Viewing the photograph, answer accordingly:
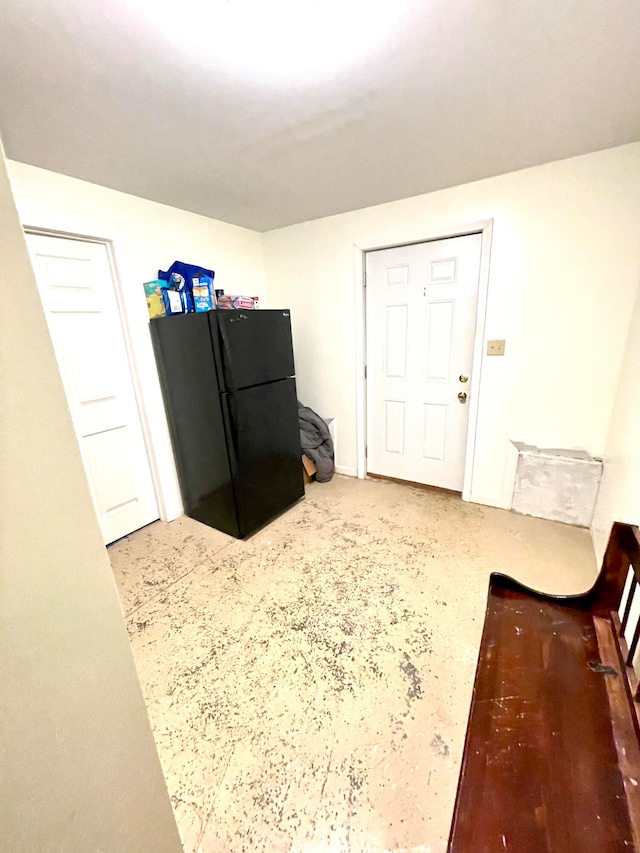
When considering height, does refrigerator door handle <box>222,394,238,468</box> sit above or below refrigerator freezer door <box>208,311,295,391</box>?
below

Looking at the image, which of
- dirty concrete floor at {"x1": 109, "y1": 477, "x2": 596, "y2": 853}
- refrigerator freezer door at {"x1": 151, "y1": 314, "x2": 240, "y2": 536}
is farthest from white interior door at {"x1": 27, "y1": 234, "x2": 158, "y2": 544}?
dirty concrete floor at {"x1": 109, "y1": 477, "x2": 596, "y2": 853}

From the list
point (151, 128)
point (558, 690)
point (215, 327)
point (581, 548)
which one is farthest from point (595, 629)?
point (151, 128)

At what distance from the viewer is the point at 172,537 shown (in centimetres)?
239

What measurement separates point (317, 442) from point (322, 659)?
1.81m

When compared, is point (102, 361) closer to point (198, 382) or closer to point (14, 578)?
point (198, 382)

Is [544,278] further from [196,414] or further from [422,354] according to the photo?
[196,414]

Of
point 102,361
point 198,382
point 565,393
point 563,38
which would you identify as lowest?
point 565,393

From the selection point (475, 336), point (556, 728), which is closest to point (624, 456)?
point (475, 336)

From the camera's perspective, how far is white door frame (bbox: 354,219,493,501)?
2.20 meters

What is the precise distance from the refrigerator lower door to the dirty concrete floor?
7.2 inches

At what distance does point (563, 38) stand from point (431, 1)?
491 millimetres

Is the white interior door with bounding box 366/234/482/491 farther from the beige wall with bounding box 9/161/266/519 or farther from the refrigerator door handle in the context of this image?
the refrigerator door handle

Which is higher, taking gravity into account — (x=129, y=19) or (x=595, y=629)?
(x=129, y=19)

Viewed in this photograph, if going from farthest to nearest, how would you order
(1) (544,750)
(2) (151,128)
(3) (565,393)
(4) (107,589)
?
(3) (565,393), (2) (151,128), (1) (544,750), (4) (107,589)
